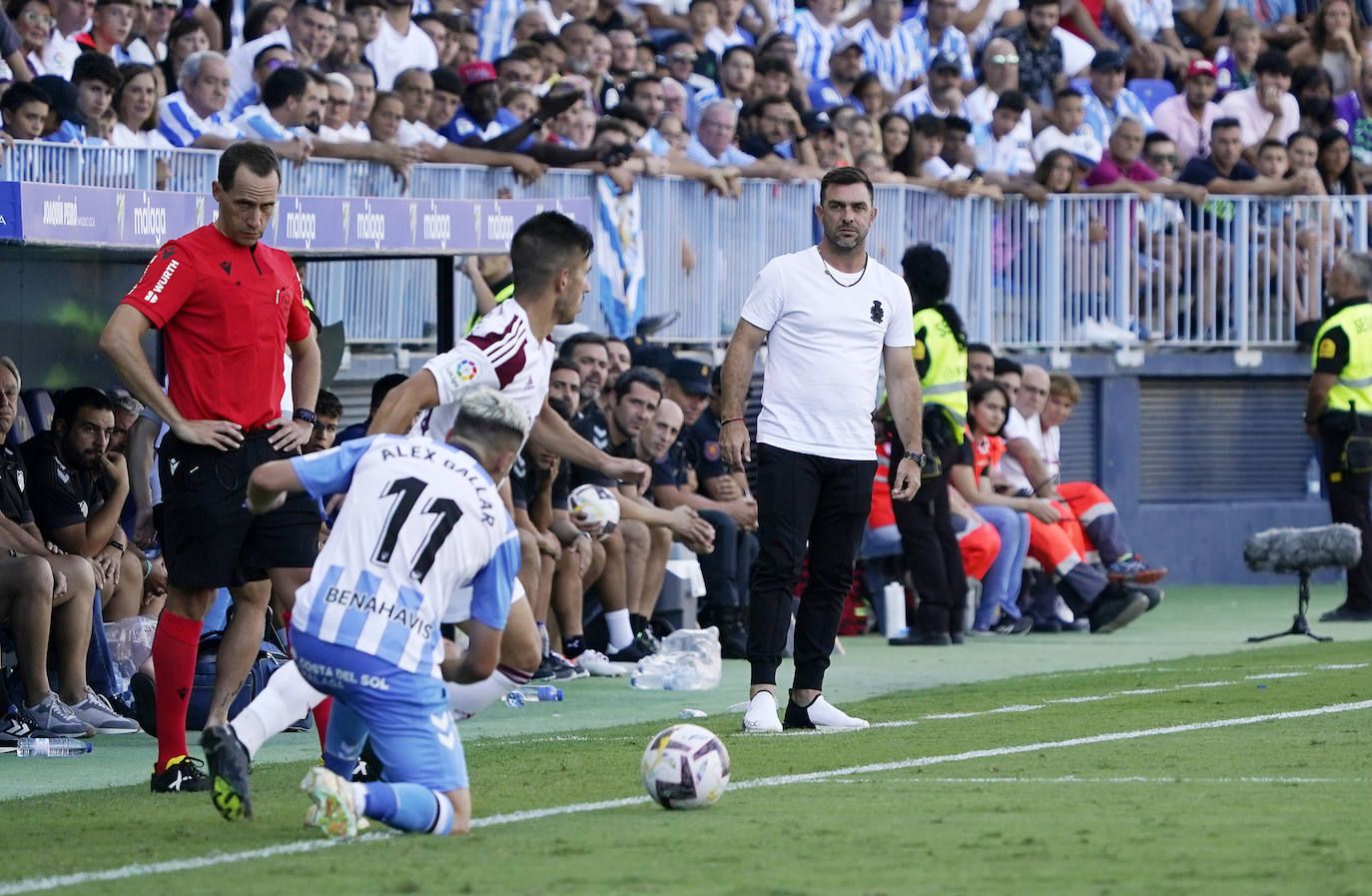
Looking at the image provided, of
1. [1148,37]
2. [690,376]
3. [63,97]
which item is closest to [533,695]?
[690,376]

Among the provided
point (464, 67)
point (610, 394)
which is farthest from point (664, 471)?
point (464, 67)

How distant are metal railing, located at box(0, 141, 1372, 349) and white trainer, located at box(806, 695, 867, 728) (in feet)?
20.8

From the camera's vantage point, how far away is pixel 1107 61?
857 inches

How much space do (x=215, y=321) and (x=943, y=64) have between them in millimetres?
13474

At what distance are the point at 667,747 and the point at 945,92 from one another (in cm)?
1434

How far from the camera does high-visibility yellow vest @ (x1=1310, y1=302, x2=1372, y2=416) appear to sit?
16672mm

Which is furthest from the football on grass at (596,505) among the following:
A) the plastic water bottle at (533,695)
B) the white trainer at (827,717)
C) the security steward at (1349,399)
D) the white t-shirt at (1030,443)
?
the security steward at (1349,399)

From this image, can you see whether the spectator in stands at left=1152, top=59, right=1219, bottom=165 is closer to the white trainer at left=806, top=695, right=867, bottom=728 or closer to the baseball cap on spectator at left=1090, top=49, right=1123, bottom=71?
the baseball cap on spectator at left=1090, top=49, right=1123, bottom=71

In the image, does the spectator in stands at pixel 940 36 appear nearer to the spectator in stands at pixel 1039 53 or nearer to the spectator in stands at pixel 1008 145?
the spectator in stands at pixel 1039 53

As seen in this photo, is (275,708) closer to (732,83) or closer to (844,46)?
(732,83)

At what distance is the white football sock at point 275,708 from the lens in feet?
22.2

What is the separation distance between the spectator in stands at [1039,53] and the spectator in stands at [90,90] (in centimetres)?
1076

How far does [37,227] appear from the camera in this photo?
33.0 feet

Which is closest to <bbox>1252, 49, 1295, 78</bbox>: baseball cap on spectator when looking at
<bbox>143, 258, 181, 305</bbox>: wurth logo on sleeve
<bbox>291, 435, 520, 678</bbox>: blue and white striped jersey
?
<bbox>143, 258, 181, 305</bbox>: wurth logo on sleeve
